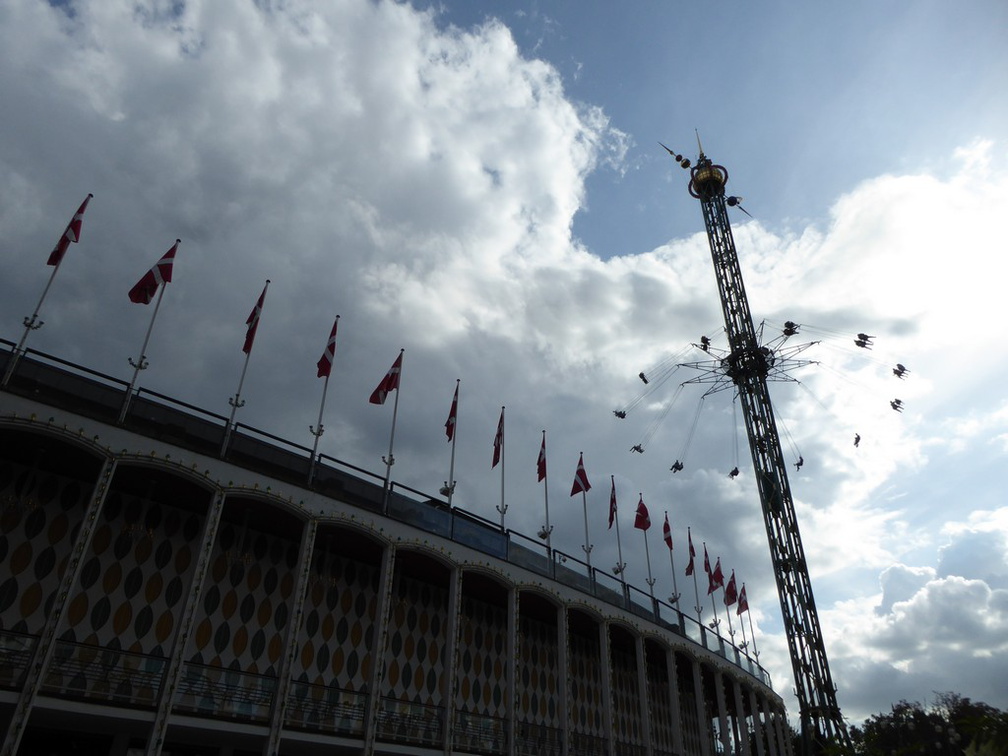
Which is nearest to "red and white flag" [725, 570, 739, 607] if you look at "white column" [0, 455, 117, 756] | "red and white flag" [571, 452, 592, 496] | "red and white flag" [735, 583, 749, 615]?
"red and white flag" [735, 583, 749, 615]

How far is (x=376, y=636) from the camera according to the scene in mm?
22625

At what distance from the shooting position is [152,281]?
865 inches

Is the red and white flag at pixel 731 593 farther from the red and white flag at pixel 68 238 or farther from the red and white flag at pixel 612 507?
the red and white flag at pixel 68 238

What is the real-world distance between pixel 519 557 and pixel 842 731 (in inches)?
718

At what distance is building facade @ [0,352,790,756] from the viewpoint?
18.1 m

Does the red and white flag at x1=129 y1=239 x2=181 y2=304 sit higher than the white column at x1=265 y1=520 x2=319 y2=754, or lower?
higher

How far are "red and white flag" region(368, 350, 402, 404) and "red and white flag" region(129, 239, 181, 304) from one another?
832cm

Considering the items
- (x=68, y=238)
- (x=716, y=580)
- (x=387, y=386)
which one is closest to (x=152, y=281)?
(x=68, y=238)

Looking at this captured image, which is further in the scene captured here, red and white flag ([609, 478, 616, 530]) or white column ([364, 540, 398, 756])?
red and white flag ([609, 478, 616, 530])

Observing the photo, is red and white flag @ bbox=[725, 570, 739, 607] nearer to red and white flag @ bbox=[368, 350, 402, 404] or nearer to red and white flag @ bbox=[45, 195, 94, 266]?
red and white flag @ bbox=[368, 350, 402, 404]

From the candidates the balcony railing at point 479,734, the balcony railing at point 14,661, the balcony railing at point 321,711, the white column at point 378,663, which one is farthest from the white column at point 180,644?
the balcony railing at point 479,734

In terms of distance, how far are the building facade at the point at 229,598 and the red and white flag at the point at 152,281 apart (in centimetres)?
291

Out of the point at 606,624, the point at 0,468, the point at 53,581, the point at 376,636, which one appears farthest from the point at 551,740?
the point at 0,468

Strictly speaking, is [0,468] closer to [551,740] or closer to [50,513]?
[50,513]
